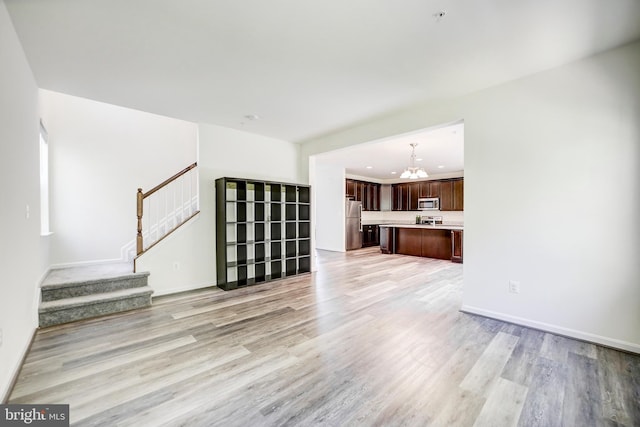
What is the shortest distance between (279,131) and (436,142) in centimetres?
300

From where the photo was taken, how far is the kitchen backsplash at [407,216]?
8.75 m

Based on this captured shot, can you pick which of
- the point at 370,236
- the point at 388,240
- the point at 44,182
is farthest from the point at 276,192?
the point at 370,236

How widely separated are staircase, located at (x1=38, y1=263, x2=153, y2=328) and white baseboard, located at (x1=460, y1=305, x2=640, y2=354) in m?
4.10

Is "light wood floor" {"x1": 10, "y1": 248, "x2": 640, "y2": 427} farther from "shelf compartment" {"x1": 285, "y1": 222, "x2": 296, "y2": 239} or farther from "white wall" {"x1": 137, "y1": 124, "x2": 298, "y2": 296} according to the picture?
"shelf compartment" {"x1": 285, "y1": 222, "x2": 296, "y2": 239}

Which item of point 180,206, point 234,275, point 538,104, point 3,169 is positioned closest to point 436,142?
point 538,104

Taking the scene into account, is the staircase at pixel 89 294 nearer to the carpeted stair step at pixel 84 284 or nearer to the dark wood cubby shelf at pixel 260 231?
the carpeted stair step at pixel 84 284

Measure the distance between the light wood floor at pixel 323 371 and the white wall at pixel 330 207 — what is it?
5.29m

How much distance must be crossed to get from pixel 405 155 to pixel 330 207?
329 centimetres

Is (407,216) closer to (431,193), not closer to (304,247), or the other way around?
(431,193)

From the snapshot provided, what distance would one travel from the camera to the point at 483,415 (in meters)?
1.62

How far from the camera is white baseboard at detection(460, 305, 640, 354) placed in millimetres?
2336

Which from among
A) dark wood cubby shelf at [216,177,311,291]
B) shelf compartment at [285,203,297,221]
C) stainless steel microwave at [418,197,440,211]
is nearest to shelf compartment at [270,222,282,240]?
dark wood cubby shelf at [216,177,311,291]

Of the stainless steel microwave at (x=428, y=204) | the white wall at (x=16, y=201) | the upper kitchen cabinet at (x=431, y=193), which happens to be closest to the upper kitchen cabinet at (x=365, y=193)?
the upper kitchen cabinet at (x=431, y=193)

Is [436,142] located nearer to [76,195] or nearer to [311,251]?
[311,251]
